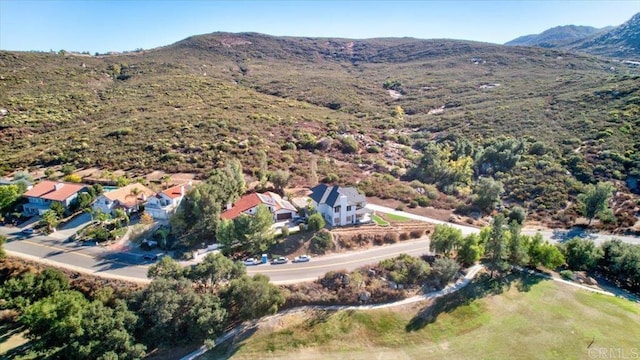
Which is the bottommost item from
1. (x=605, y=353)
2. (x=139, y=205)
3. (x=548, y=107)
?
(x=605, y=353)

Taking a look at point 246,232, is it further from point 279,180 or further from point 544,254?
point 544,254

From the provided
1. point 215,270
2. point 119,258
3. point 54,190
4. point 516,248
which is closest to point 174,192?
point 119,258

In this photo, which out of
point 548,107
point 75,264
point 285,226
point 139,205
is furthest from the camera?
point 548,107

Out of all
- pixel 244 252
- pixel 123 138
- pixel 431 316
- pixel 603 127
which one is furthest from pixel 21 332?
pixel 603 127

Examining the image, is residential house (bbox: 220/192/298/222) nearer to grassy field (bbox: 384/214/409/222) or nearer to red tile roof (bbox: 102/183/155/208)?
red tile roof (bbox: 102/183/155/208)

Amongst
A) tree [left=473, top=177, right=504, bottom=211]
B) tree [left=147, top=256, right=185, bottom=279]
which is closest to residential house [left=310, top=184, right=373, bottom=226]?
tree [left=147, top=256, right=185, bottom=279]

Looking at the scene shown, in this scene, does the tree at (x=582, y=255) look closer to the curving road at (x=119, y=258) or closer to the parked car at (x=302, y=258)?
the curving road at (x=119, y=258)

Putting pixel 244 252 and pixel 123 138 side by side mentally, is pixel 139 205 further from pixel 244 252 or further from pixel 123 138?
pixel 123 138
